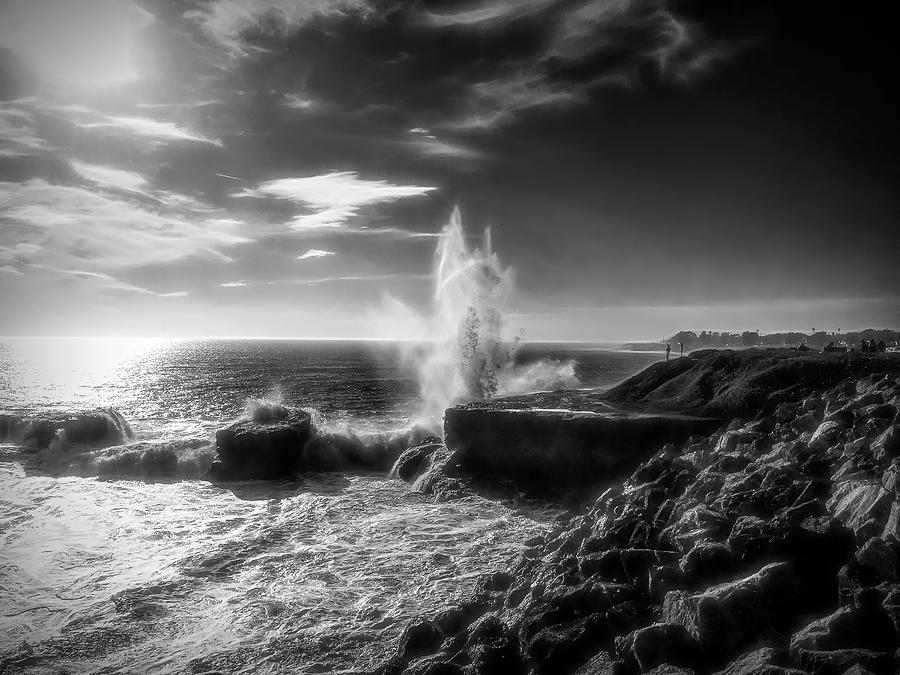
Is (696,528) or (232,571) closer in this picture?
(696,528)

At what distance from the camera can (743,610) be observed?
257 inches

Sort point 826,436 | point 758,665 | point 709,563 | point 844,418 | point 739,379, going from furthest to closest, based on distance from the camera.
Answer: point 739,379 → point 844,418 → point 826,436 → point 709,563 → point 758,665

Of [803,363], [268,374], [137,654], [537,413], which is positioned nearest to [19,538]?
[137,654]

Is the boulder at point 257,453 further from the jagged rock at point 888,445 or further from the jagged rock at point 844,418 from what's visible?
the jagged rock at point 888,445

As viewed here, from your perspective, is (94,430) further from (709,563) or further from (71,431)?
(709,563)

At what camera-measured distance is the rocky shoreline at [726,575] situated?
611 cm

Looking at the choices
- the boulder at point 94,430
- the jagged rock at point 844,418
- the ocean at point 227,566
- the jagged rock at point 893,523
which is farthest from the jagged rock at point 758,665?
the boulder at point 94,430

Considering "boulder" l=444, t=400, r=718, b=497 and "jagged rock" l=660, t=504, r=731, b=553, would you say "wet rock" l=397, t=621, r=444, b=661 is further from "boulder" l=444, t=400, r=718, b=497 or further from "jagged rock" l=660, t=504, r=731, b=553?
"boulder" l=444, t=400, r=718, b=497

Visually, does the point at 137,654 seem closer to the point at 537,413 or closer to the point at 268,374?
the point at 537,413

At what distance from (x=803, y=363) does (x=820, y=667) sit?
20.9m

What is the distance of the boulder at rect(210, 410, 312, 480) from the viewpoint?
27.0 meters

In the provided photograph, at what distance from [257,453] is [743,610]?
25.6 m

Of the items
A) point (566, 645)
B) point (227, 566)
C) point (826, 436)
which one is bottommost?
point (227, 566)

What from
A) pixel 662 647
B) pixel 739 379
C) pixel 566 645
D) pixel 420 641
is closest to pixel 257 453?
pixel 420 641
